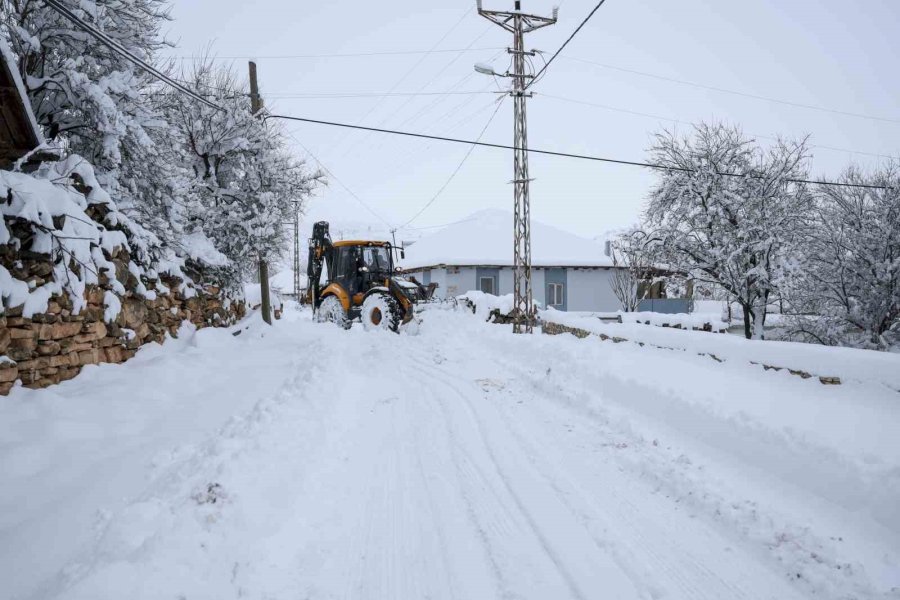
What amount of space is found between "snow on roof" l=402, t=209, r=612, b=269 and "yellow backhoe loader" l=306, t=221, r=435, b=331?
12661 millimetres

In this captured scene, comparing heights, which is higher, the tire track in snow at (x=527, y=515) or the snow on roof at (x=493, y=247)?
the snow on roof at (x=493, y=247)

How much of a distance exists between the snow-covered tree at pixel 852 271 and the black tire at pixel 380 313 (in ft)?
38.1

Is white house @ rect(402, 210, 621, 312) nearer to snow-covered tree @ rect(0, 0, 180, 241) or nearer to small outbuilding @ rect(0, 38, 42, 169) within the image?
snow-covered tree @ rect(0, 0, 180, 241)

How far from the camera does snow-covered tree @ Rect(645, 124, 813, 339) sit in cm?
1264

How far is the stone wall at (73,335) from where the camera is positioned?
4750mm

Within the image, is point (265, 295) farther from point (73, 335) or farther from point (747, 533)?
point (747, 533)

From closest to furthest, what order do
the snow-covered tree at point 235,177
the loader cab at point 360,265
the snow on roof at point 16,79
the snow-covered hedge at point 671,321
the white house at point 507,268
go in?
the snow on roof at point 16,79
the snow-covered tree at point 235,177
the loader cab at point 360,265
the snow-covered hedge at point 671,321
the white house at point 507,268

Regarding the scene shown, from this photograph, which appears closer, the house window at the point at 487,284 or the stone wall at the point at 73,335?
the stone wall at the point at 73,335

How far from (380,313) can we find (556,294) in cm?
1874

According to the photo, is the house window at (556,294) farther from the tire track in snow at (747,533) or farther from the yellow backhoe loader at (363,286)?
the tire track in snow at (747,533)

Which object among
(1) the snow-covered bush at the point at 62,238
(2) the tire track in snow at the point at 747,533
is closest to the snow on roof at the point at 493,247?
(1) the snow-covered bush at the point at 62,238

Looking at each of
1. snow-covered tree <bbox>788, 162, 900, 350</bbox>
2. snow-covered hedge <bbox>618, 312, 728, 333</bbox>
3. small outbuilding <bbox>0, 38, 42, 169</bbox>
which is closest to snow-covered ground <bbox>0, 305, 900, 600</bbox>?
small outbuilding <bbox>0, 38, 42, 169</bbox>

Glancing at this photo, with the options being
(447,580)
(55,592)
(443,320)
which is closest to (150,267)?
(55,592)

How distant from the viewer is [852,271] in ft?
40.2
